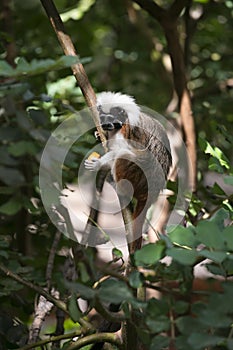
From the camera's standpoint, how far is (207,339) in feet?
1.97

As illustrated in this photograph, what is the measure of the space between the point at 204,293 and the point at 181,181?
0.55 meters

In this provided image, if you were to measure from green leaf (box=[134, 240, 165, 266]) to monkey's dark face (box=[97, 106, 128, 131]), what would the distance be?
0.41 metres

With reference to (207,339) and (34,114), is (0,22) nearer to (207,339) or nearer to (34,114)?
(34,114)

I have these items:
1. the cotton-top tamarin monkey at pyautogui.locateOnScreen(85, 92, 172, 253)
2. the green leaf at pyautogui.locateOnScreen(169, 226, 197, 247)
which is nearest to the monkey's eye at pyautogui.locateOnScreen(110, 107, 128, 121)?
the cotton-top tamarin monkey at pyautogui.locateOnScreen(85, 92, 172, 253)

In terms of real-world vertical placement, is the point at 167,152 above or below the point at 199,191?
above

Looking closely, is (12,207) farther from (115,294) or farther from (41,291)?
(115,294)

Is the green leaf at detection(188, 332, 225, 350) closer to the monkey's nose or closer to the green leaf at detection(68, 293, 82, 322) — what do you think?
the green leaf at detection(68, 293, 82, 322)

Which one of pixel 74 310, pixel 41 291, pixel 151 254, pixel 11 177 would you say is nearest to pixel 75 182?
pixel 11 177

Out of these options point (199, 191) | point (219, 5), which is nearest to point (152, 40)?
point (219, 5)

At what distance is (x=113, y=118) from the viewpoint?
1081 mm

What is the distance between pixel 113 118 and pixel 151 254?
478mm

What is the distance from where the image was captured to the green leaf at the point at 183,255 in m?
0.62

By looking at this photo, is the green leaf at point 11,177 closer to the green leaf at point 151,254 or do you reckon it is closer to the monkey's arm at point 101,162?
the monkey's arm at point 101,162

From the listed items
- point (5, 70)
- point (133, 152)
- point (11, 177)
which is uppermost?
point (5, 70)
